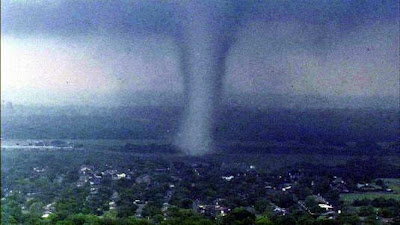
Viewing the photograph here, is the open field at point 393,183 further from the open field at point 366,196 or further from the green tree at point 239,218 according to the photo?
the green tree at point 239,218

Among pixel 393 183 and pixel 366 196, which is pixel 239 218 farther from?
pixel 393 183

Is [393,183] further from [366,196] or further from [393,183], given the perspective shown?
[366,196]

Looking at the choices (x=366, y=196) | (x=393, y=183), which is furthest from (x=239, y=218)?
(x=393, y=183)

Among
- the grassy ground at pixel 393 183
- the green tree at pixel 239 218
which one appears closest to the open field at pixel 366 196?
the grassy ground at pixel 393 183

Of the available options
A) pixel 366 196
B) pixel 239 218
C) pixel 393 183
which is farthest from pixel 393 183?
pixel 239 218

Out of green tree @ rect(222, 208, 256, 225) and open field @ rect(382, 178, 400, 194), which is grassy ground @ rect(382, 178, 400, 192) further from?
green tree @ rect(222, 208, 256, 225)

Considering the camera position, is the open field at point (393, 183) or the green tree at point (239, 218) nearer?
the green tree at point (239, 218)

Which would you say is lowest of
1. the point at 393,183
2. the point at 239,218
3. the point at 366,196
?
the point at 239,218

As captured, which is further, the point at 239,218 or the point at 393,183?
the point at 393,183

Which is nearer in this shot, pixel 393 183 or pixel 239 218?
pixel 239 218

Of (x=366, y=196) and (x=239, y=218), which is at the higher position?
(x=366, y=196)

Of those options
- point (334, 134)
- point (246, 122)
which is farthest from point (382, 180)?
point (246, 122)

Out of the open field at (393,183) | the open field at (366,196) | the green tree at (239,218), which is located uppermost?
the open field at (393,183)
